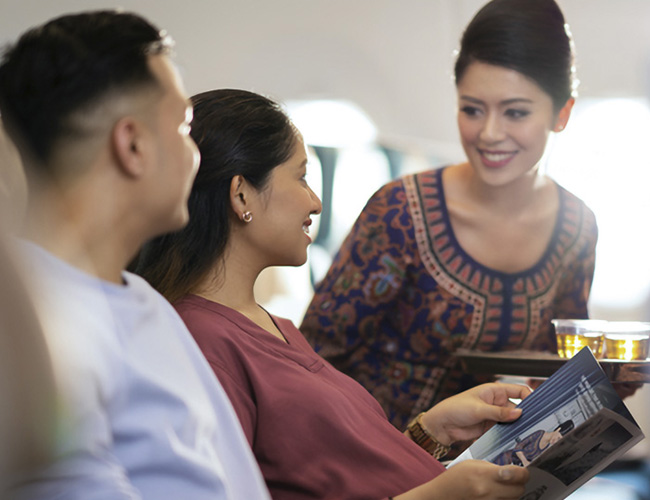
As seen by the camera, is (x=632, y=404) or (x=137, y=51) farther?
(x=632, y=404)

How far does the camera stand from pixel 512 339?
71.2 inches

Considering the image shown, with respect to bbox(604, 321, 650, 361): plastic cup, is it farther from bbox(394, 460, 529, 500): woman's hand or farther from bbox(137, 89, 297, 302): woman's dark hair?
bbox(137, 89, 297, 302): woman's dark hair

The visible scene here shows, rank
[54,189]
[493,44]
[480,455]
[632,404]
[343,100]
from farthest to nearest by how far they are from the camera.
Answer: [343,100]
[632,404]
[493,44]
[480,455]
[54,189]

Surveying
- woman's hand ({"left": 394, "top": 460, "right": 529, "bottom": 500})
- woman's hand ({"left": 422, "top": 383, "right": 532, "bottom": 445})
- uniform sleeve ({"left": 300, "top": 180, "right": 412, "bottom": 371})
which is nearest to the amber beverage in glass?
woman's hand ({"left": 422, "top": 383, "right": 532, "bottom": 445})

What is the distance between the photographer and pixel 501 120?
1787 mm

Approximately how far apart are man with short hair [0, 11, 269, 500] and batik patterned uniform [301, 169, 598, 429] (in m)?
1.01

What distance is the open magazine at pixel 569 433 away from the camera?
990 millimetres

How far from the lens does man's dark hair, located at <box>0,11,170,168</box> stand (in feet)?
2.21

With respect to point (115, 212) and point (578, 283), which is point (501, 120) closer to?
point (578, 283)

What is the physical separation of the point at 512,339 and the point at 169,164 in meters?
1.26

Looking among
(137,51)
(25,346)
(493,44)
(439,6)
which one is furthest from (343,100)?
(25,346)

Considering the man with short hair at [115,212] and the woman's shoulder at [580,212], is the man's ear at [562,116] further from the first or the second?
the man with short hair at [115,212]

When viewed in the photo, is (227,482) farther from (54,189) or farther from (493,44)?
(493,44)

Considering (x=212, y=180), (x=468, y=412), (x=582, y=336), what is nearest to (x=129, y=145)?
(x=212, y=180)
